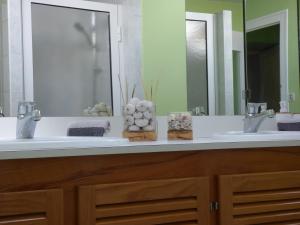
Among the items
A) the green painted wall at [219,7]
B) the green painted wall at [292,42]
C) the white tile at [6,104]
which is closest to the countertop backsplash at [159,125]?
the white tile at [6,104]

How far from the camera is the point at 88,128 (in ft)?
5.18

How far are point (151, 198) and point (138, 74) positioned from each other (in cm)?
74

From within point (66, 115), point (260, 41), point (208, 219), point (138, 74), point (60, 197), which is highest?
point (260, 41)

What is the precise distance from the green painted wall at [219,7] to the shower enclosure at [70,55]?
405mm

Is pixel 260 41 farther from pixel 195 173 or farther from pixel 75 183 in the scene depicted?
pixel 75 183

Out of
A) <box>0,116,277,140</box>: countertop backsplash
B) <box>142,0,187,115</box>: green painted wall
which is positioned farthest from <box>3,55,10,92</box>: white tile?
<box>142,0,187,115</box>: green painted wall

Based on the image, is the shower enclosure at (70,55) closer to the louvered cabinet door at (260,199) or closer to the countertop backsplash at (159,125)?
the countertop backsplash at (159,125)

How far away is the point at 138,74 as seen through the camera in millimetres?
1806

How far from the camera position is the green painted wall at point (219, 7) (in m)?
1.93

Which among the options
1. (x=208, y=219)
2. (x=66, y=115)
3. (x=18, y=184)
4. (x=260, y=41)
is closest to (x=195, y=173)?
(x=208, y=219)

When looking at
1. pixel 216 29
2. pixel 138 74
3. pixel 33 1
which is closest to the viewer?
pixel 33 1

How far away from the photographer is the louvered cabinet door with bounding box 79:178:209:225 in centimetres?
114

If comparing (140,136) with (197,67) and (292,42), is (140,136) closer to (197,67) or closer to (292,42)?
(197,67)

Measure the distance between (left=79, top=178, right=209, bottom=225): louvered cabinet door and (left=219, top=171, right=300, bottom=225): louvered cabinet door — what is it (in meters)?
0.08
